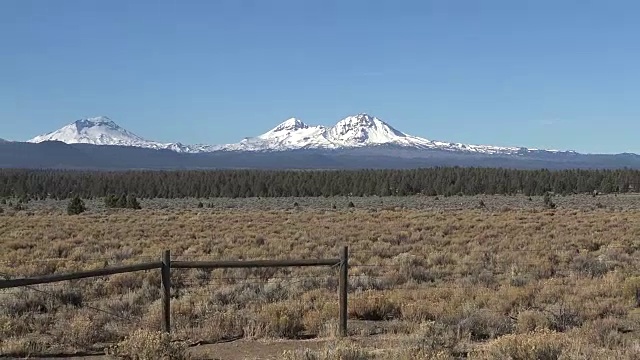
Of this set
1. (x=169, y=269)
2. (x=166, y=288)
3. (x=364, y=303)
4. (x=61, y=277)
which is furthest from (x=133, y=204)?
(x=61, y=277)

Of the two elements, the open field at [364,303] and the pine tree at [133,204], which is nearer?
the open field at [364,303]

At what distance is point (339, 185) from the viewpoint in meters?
125

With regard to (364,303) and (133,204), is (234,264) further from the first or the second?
(133,204)

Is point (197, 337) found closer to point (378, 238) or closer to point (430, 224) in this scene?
point (378, 238)

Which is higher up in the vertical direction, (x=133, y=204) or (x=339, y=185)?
(x=133, y=204)

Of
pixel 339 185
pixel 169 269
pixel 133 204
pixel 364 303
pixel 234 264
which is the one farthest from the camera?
pixel 339 185

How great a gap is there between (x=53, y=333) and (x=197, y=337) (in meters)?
2.27

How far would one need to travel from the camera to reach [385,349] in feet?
32.1

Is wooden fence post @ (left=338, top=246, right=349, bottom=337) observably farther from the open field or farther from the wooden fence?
the open field

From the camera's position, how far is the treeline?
389 feet

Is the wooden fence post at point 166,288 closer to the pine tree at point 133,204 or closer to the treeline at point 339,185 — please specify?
the pine tree at point 133,204

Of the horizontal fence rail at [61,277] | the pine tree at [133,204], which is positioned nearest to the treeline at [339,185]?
the pine tree at [133,204]

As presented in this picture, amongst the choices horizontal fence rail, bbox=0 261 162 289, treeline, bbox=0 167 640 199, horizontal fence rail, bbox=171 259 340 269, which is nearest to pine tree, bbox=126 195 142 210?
treeline, bbox=0 167 640 199

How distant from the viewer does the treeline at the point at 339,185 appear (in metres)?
119
